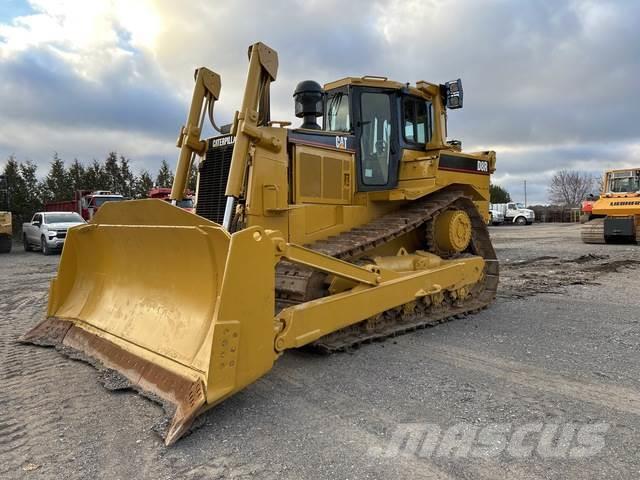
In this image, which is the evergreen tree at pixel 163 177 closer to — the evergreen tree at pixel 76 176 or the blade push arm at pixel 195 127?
the evergreen tree at pixel 76 176

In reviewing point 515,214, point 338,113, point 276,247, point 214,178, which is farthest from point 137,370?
point 515,214

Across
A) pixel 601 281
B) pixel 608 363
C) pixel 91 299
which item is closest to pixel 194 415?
pixel 91 299

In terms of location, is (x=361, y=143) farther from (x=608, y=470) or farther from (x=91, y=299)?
(x=608, y=470)

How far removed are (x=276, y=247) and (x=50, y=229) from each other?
18158 mm

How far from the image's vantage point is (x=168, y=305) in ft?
13.9

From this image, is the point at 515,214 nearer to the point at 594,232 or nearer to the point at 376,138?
the point at 594,232

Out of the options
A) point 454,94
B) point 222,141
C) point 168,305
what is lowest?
point 168,305

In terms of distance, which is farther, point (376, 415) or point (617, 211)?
point (617, 211)

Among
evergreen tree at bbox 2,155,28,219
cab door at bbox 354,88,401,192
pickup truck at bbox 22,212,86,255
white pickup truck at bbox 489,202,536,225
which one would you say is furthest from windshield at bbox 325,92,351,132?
white pickup truck at bbox 489,202,536,225

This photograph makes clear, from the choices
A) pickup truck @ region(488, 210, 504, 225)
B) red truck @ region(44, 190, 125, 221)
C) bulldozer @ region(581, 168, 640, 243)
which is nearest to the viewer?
bulldozer @ region(581, 168, 640, 243)

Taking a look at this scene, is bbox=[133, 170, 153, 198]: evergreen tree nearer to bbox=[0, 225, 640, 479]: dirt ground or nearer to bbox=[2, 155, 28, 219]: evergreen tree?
bbox=[2, 155, 28, 219]: evergreen tree

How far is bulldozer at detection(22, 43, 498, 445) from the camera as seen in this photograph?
11.7 ft

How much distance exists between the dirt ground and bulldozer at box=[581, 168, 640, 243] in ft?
45.6

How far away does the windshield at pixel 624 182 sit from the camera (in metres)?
18.3
